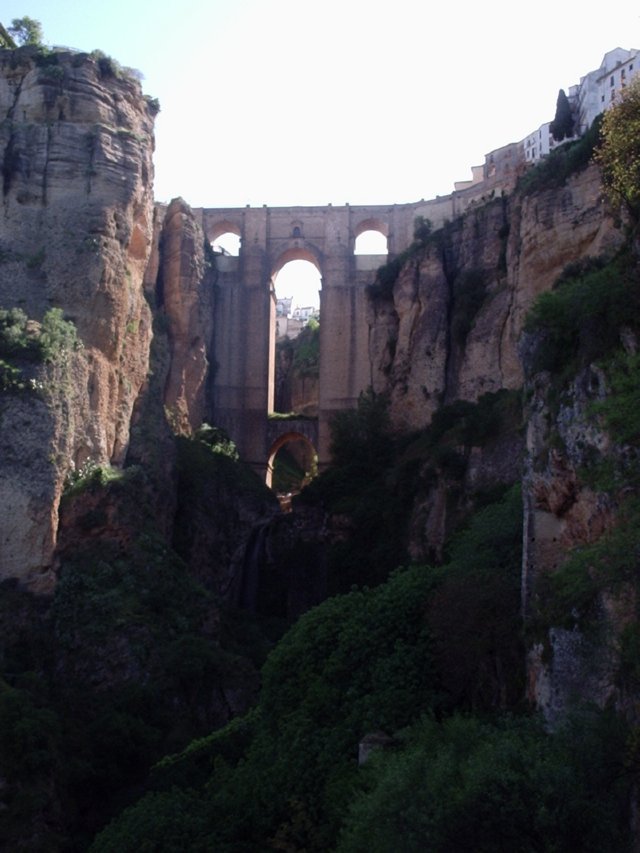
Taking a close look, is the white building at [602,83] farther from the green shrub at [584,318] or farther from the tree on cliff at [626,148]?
the green shrub at [584,318]

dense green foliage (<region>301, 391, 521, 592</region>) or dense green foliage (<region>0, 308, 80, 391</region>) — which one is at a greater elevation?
dense green foliage (<region>0, 308, 80, 391</region>)

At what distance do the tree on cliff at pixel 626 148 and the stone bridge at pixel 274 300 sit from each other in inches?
1017

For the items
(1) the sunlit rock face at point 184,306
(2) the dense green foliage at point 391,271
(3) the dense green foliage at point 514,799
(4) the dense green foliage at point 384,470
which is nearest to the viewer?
(3) the dense green foliage at point 514,799

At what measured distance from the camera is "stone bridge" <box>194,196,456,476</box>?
4162cm

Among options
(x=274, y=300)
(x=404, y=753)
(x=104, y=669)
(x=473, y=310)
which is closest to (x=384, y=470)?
(x=473, y=310)

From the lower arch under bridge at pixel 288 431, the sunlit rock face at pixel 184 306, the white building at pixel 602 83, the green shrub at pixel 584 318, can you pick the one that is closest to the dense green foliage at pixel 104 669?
the sunlit rock face at pixel 184 306

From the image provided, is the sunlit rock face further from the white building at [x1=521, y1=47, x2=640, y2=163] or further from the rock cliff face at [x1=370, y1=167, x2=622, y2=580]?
the white building at [x1=521, y1=47, x2=640, y2=163]

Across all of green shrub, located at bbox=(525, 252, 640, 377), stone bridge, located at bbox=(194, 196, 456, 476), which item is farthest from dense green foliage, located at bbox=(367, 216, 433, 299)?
green shrub, located at bbox=(525, 252, 640, 377)

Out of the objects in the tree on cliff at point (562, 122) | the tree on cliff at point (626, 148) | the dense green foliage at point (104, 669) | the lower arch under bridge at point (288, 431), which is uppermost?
the tree on cliff at point (562, 122)

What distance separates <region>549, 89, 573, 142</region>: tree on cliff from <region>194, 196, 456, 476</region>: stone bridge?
176 inches

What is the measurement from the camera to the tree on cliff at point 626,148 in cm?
1426

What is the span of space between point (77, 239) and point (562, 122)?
20395 millimetres

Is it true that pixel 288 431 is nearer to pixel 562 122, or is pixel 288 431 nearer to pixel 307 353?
pixel 307 353

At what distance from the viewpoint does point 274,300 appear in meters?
43.7
